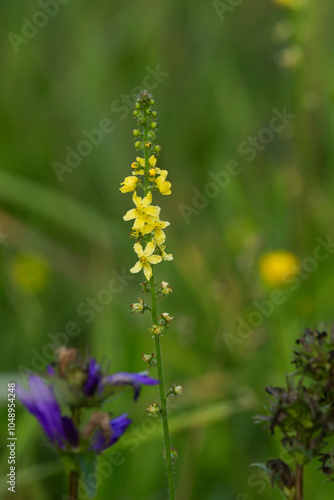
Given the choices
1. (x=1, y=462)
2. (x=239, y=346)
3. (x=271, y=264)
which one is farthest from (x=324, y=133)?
(x=1, y=462)

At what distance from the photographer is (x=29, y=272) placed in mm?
3916

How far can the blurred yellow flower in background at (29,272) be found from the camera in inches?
148

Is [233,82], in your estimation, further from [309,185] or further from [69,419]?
[69,419]

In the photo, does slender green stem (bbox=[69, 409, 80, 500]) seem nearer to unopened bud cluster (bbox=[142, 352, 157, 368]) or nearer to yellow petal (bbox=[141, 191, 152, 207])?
unopened bud cluster (bbox=[142, 352, 157, 368])

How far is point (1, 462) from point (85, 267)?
4.86 feet

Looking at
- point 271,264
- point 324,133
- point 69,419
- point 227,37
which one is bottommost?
point 69,419

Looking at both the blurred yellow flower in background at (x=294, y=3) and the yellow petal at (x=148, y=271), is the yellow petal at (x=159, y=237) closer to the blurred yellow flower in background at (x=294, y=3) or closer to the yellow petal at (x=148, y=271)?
the yellow petal at (x=148, y=271)

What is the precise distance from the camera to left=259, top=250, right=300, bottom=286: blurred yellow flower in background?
10.4 ft

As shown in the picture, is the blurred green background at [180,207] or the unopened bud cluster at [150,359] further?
the blurred green background at [180,207]

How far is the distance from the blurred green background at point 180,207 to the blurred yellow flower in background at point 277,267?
49mm

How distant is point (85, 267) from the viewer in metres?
3.73

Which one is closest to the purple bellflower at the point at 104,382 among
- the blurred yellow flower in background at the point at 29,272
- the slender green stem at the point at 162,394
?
the slender green stem at the point at 162,394

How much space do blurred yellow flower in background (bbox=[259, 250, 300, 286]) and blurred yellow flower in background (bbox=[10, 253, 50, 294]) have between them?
1.13 m

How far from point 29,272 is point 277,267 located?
1.39 m
